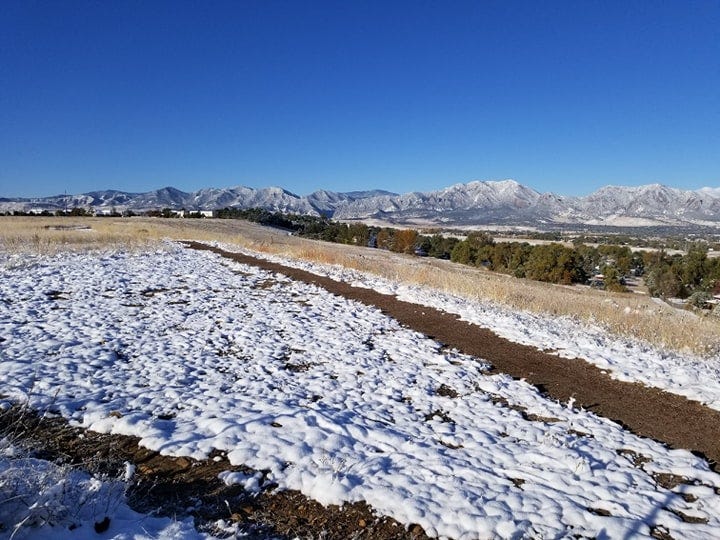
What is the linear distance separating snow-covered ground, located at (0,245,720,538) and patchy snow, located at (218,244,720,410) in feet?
1.53

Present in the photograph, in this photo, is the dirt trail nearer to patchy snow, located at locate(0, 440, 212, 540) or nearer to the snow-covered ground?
the snow-covered ground

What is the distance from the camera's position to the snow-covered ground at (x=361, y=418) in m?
4.27

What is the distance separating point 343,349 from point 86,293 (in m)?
9.01

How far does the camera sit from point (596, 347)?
991cm

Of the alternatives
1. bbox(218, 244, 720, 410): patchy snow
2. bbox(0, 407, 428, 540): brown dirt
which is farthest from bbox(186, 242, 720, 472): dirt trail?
bbox(0, 407, 428, 540): brown dirt

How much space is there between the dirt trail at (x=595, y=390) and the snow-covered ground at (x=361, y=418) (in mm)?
479

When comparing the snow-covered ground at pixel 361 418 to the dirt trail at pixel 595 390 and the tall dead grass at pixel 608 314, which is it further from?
the tall dead grass at pixel 608 314

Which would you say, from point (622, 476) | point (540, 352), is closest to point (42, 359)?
point (622, 476)

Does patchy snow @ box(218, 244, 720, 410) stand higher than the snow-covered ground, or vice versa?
the snow-covered ground

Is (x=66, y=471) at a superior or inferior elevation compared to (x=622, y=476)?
superior

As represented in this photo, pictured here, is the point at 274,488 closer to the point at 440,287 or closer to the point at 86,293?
the point at 86,293

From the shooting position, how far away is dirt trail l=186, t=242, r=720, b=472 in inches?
240

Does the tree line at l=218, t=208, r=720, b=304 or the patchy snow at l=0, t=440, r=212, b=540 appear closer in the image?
the patchy snow at l=0, t=440, r=212, b=540

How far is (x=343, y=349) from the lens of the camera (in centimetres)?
929
